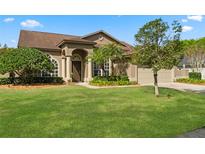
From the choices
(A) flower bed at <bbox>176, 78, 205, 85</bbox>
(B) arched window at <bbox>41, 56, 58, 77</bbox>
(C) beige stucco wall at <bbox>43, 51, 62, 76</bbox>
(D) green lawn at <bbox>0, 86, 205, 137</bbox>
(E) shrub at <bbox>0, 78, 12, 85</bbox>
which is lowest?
(D) green lawn at <bbox>0, 86, 205, 137</bbox>

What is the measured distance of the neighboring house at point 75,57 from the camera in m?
21.4

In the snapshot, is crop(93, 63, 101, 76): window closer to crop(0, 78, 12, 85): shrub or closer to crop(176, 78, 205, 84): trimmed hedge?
crop(0, 78, 12, 85): shrub

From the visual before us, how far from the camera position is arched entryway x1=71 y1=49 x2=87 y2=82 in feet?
76.3

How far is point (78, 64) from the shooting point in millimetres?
23609

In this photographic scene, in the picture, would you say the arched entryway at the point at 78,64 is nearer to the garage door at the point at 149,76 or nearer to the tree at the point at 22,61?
the tree at the point at 22,61

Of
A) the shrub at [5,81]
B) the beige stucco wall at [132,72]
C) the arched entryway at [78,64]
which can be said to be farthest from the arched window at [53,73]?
the beige stucco wall at [132,72]

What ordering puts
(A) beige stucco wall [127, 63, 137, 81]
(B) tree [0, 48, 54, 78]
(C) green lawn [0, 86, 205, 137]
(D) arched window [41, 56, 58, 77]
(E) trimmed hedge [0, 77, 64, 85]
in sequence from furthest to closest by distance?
(A) beige stucco wall [127, 63, 137, 81], (D) arched window [41, 56, 58, 77], (E) trimmed hedge [0, 77, 64, 85], (B) tree [0, 48, 54, 78], (C) green lawn [0, 86, 205, 137]

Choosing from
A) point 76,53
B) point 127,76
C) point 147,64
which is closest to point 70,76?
point 76,53

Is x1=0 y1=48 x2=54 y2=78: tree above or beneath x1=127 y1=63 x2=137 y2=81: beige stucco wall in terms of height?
above

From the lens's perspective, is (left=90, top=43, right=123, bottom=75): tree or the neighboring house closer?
(left=90, top=43, right=123, bottom=75): tree

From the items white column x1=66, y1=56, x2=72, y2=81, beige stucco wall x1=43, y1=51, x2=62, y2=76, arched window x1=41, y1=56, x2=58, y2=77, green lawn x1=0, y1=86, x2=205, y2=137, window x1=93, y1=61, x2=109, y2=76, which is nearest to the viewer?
green lawn x1=0, y1=86, x2=205, y2=137

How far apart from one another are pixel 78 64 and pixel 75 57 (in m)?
0.79

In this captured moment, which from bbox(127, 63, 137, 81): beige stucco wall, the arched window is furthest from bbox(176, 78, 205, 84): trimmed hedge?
the arched window
